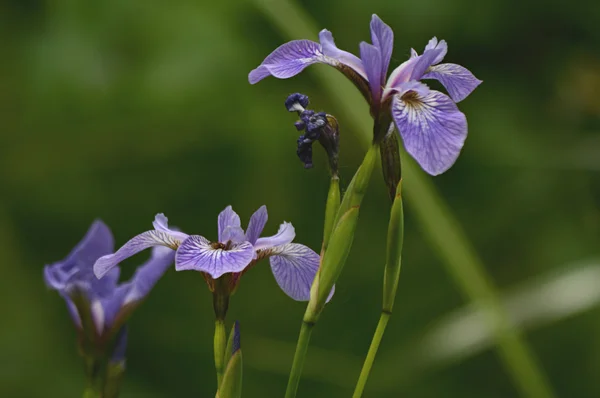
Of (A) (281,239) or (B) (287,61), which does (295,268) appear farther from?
(B) (287,61)

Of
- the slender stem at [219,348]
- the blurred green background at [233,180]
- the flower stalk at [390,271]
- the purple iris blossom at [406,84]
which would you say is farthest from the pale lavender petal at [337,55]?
the blurred green background at [233,180]

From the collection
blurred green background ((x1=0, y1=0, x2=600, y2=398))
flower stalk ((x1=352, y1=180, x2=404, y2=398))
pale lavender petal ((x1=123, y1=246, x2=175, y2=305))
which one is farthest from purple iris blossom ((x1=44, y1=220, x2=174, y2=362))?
blurred green background ((x1=0, y1=0, x2=600, y2=398))

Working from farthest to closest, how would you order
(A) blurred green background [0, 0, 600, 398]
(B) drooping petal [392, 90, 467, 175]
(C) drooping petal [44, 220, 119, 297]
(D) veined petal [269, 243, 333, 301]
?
(A) blurred green background [0, 0, 600, 398], (C) drooping petal [44, 220, 119, 297], (D) veined petal [269, 243, 333, 301], (B) drooping petal [392, 90, 467, 175]

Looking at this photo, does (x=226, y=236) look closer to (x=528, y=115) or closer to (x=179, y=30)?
(x=179, y=30)

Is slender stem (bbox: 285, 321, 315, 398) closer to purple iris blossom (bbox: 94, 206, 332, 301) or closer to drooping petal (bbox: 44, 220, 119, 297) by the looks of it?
purple iris blossom (bbox: 94, 206, 332, 301)

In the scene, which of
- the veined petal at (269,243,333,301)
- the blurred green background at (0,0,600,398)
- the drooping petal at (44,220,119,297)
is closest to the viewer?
the veined petal at (269,243,333,301)

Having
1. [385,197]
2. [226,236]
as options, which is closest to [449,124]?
[226,236]

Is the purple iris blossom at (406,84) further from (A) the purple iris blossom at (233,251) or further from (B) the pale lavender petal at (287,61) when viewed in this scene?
(A) the purple iris blossom at (233,251)

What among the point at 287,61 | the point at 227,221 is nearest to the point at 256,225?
the point at 227,221
